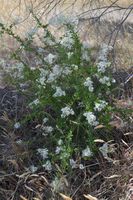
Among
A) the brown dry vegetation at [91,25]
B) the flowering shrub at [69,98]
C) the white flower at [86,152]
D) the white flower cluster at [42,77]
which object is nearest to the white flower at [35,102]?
the flowering shrub at [69,98]

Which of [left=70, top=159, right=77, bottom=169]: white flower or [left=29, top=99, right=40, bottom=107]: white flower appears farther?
[left=29, top=99, right=40, bottom=107]: white flower

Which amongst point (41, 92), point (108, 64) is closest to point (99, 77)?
point (108, 64)

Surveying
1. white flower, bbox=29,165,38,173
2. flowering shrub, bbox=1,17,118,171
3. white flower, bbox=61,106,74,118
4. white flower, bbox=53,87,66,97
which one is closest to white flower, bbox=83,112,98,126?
flowering shrub, bbox=1,17,118,171

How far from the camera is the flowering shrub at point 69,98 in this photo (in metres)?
3.52

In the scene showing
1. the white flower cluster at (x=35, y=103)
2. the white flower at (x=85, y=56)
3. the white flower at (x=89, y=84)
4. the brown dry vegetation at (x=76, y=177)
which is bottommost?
the brown dry vegetation at (x=76, y=177)

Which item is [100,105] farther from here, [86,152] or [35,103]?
[35,103]

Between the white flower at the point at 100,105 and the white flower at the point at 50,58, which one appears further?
the white flower at the point at 50,58

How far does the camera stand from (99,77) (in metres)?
3.69

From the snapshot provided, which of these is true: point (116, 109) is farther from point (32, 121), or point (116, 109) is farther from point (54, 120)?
point (32, 121)

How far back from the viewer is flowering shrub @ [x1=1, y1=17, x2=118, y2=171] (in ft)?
11.5

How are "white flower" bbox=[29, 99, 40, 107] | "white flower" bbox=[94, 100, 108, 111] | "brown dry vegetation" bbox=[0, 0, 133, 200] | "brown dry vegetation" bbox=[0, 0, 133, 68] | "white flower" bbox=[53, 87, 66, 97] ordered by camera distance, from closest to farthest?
"brown dry vegetation" bbox=[0, 0, 133, 200] < "white flower" bbox=[94, 100, 108, 111] < "white flower" bbox=[53, 87, 66, 97] < "white flower" bbox=[29, 99, 40, 107] < "brown dry vegetation" bbox=[0, 0, 133, 68]

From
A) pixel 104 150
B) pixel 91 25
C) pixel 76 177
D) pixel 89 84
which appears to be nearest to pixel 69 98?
pixel 89 84

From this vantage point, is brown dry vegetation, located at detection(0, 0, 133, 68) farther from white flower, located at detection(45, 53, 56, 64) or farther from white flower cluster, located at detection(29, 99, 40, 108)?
A: white flower cluster, located at detection(29, 99, 40, 108)

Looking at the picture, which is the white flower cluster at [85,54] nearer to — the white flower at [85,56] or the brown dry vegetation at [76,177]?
the white flower at [85,56]
